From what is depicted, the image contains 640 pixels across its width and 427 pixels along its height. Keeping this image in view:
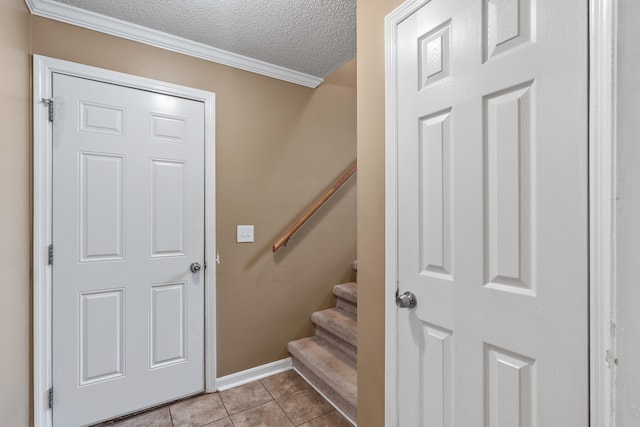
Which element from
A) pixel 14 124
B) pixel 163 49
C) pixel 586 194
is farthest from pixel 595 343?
pixel 163 49

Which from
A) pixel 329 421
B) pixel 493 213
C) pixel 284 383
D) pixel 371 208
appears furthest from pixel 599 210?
pixel 284 383

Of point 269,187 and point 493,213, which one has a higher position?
point 269,187

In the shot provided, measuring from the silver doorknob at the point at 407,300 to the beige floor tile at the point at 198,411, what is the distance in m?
1.38

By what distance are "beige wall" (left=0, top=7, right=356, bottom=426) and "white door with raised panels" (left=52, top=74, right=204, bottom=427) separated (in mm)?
141

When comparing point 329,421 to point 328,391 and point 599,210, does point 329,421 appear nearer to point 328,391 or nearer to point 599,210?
point 328,391

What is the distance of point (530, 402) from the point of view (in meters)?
0.78

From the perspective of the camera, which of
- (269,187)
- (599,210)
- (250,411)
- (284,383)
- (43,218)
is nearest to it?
(599,210)

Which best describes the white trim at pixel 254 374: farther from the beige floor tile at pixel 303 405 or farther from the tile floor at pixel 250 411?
the beige floor tile at pixel 303 405

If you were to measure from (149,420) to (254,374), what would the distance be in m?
0.67

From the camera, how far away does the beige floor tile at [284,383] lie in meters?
1.99

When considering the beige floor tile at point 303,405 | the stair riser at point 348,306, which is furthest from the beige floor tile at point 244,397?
the stair riser at point 348,306

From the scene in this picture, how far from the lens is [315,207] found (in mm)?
2328

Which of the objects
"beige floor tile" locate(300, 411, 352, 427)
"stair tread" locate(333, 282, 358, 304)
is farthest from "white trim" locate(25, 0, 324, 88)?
"beige floor tile" locate(300, 411, 352, 427)

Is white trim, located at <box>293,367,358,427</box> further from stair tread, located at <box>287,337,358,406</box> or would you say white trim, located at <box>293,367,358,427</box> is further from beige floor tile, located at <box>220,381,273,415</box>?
beige floor tile, located at <box>220,381,273,415</box>
